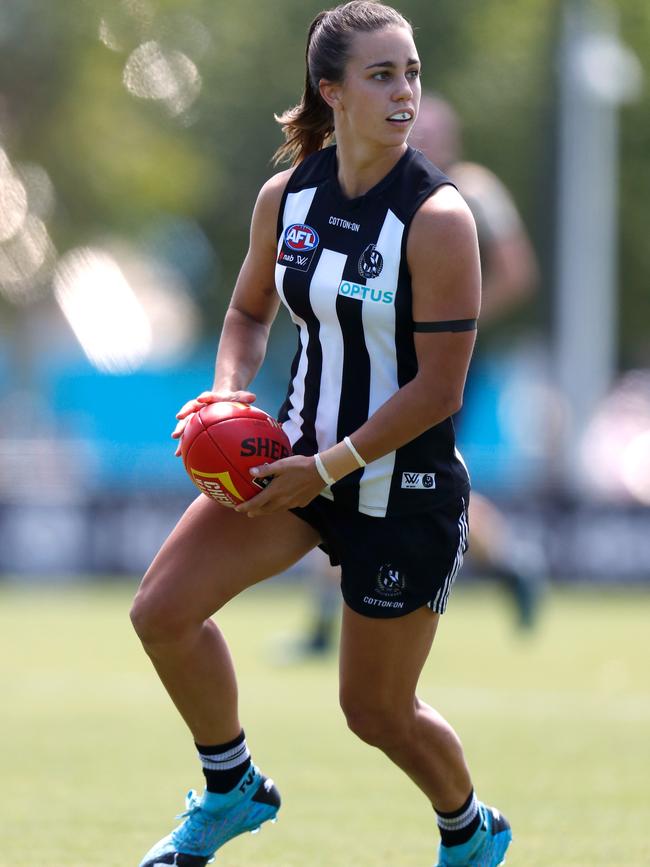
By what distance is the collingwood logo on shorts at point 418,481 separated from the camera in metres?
→ 4.62

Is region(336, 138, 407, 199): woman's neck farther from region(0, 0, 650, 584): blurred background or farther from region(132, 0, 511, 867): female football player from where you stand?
region(0, 0, 650, 584): blurred background

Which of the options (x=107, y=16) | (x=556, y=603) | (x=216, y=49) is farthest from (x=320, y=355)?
(x=216, y=49)

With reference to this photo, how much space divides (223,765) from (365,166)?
1700 mm

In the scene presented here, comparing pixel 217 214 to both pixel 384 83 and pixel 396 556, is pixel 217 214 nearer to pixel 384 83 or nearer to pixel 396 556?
pixel 384 83

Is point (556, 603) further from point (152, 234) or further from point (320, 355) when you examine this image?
point (152, 234)

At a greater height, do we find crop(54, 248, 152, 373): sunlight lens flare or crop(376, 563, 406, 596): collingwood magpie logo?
crop(376, 563, 406, 596): collingwood magpie logo

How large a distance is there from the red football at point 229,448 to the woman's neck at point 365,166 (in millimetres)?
666

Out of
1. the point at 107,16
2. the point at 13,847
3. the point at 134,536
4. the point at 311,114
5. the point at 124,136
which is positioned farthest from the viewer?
the point at 124,136

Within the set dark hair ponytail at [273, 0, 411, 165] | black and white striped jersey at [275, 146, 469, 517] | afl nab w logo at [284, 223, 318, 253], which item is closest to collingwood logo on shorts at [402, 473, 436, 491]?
black and white striped jersey at [275, 146, 469, 517]

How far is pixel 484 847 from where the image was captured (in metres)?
4.82

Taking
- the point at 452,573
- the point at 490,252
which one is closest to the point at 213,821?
the point at 452,573

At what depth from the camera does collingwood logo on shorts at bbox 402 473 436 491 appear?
4625 mm

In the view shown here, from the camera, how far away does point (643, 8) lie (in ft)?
100.0

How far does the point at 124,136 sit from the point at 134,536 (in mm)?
16015
